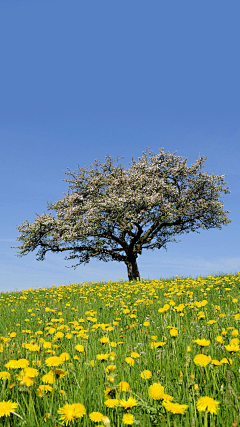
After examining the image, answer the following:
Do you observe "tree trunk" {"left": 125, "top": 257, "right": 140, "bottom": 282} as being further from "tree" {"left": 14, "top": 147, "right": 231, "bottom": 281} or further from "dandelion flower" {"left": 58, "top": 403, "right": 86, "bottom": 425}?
"dandelion flower" {"left": 58, "top": 403, "right": 86, "bottom": 425}

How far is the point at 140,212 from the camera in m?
18.1

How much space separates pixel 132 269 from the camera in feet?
68.5

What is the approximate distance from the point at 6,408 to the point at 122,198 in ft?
53.6

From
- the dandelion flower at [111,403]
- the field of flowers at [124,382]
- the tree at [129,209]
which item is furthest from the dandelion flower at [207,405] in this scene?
the tree at [129,209]

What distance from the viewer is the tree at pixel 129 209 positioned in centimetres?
1839

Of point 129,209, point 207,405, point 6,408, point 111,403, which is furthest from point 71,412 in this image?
point 129,209

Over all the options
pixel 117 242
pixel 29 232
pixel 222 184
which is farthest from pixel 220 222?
pixel 29 232

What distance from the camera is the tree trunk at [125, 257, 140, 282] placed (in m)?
20.8

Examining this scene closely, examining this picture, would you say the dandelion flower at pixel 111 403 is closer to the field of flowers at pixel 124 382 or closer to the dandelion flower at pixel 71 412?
the field of flowers at pixel 124 382

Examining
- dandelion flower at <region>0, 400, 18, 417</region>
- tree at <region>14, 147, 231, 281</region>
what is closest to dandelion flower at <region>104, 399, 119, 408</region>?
dandelion flower at <region>0, 400, 18, 417</region>

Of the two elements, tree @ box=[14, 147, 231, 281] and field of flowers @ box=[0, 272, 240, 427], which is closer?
field of flowers @ box=[0, 272, 240, 427]

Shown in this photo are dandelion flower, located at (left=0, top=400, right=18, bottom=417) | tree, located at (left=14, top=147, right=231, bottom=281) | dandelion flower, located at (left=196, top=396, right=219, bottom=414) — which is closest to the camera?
dandelion flower, located at (left=196, top=396, right=219, bottom=414)

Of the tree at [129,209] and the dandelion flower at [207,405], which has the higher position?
the tree at [129,209]

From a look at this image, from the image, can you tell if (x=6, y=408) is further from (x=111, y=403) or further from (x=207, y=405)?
(x=207, y=405)
